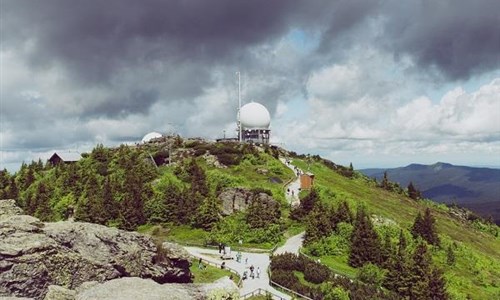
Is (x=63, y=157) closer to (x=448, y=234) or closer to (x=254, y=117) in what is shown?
(x=254, y=117)

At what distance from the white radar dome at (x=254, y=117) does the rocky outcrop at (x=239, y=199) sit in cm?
4647

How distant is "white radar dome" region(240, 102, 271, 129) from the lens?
115188mm

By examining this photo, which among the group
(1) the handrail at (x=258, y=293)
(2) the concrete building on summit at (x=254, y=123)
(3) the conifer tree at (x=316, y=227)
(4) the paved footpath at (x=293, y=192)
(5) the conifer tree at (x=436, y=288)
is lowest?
(5) the conifer tree at (x=436, y=288)

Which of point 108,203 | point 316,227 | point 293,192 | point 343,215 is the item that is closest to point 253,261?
point 316,227

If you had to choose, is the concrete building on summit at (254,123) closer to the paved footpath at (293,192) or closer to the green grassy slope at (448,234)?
the green grassy slope at (448,234)

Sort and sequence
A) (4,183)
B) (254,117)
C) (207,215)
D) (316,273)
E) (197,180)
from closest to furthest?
(316,273) → (207,215) → (197,180) → (4,183) → (254,117)

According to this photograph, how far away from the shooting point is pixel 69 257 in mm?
32812

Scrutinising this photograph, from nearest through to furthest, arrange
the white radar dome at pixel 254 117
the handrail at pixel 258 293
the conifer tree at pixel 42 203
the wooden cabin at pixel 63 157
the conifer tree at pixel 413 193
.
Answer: the handrail at pixel 258 293 → the conifer tree at pixel 42 203 → the wooden cabin at pixel 63 157 → the conifer tree at pixel 413 193 → the white radar dome at pixel 254 117

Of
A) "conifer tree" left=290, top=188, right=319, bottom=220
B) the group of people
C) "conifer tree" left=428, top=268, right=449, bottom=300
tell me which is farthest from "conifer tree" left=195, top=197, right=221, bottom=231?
"conifer tree" left=428, top=268, right=449, bottom=300

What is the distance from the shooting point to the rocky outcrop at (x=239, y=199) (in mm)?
67619

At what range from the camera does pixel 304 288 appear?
4144 centimetres

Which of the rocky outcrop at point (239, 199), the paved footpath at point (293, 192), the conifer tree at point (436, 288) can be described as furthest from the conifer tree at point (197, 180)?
the conifer tree at point (436, 288)

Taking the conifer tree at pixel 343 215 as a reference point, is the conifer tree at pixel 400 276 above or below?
below

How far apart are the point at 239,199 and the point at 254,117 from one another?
48.5m
